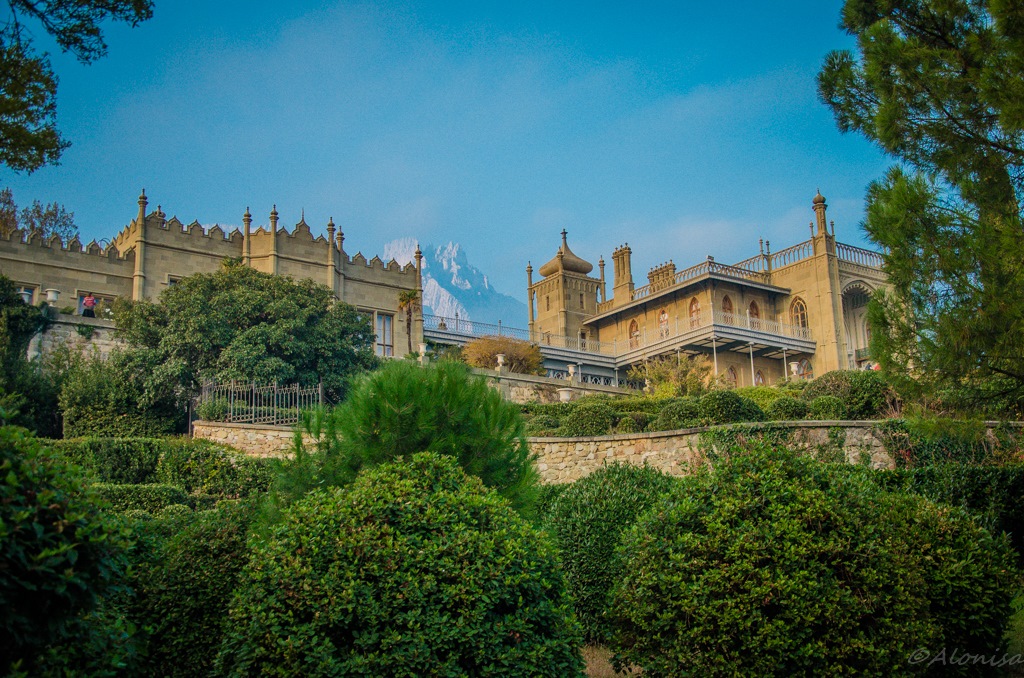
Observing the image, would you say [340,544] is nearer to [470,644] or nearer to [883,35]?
[470,644]

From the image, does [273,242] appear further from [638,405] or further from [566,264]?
[566,264]

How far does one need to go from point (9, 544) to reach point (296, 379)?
19893mm

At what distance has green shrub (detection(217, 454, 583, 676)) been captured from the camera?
4574mm

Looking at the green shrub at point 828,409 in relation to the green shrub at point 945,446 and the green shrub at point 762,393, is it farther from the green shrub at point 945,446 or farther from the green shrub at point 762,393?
the green shrub at point 762,393

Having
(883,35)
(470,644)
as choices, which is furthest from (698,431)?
(470,644)

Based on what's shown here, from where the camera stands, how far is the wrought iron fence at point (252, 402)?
19.6 m

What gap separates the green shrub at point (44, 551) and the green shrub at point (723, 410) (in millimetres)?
14469

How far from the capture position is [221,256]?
1224 inches

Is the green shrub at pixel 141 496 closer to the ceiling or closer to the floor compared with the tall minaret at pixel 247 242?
closer to the floor

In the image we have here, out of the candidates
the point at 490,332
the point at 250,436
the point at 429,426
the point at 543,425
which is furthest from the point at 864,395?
the point at 490,332

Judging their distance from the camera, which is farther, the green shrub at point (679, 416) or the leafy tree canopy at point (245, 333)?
the leafy tree canopy at point (245, 333)

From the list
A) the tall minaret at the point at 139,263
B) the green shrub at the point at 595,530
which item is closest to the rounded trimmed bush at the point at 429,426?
the green shrub at the point at 595,530

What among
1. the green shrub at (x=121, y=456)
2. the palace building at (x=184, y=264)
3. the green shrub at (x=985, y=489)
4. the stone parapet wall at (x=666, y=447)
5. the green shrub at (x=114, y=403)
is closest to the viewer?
the green shrub at (x=985, y=489)

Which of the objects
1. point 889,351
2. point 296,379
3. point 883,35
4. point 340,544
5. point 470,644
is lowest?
point 470,644
